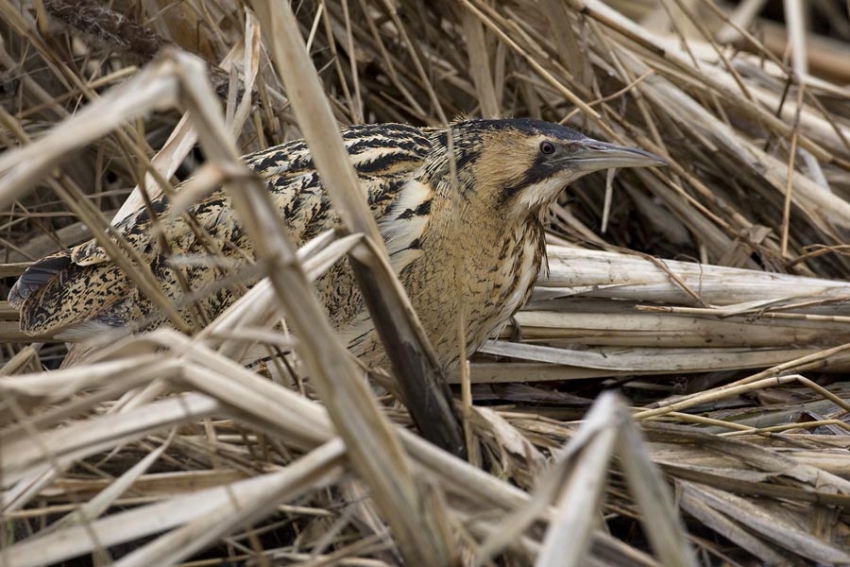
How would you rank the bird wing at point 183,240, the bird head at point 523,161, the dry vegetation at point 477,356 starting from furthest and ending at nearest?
the bird head at point 523,161 → the bird wing at point 183,240 → the dry vegetation at point 477,356

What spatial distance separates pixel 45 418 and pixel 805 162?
7.73ft

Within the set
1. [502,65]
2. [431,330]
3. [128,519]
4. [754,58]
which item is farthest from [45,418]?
[754,58]

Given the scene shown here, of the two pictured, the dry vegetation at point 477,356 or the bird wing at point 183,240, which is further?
the bird wing at point 183,240

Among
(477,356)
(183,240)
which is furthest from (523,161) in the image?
(183,240)

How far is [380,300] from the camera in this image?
5.37 feet

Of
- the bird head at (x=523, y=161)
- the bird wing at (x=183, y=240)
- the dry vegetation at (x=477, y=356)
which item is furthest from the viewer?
the bird head at (x=523, y=161)

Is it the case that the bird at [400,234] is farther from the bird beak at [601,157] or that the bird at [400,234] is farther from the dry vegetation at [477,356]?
the dry vegetation at [477,356]

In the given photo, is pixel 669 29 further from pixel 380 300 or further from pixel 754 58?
pixel 380 300

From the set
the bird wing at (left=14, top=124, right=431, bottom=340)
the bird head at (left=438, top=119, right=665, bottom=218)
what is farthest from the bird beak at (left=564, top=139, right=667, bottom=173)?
the bird wing at (left=14, top=124, right=431, bottom=340)

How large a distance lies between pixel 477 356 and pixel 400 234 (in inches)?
19.0

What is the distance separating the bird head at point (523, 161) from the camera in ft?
7.60

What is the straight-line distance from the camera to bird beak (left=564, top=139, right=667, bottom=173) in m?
2.29

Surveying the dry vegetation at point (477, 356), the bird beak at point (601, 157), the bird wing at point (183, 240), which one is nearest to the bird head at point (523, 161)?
the bird beak at point (601, 157)

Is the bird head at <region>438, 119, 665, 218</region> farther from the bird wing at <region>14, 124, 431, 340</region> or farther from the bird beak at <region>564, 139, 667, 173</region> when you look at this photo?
the bird wing at <region>14, 124, 431, 340</region>
